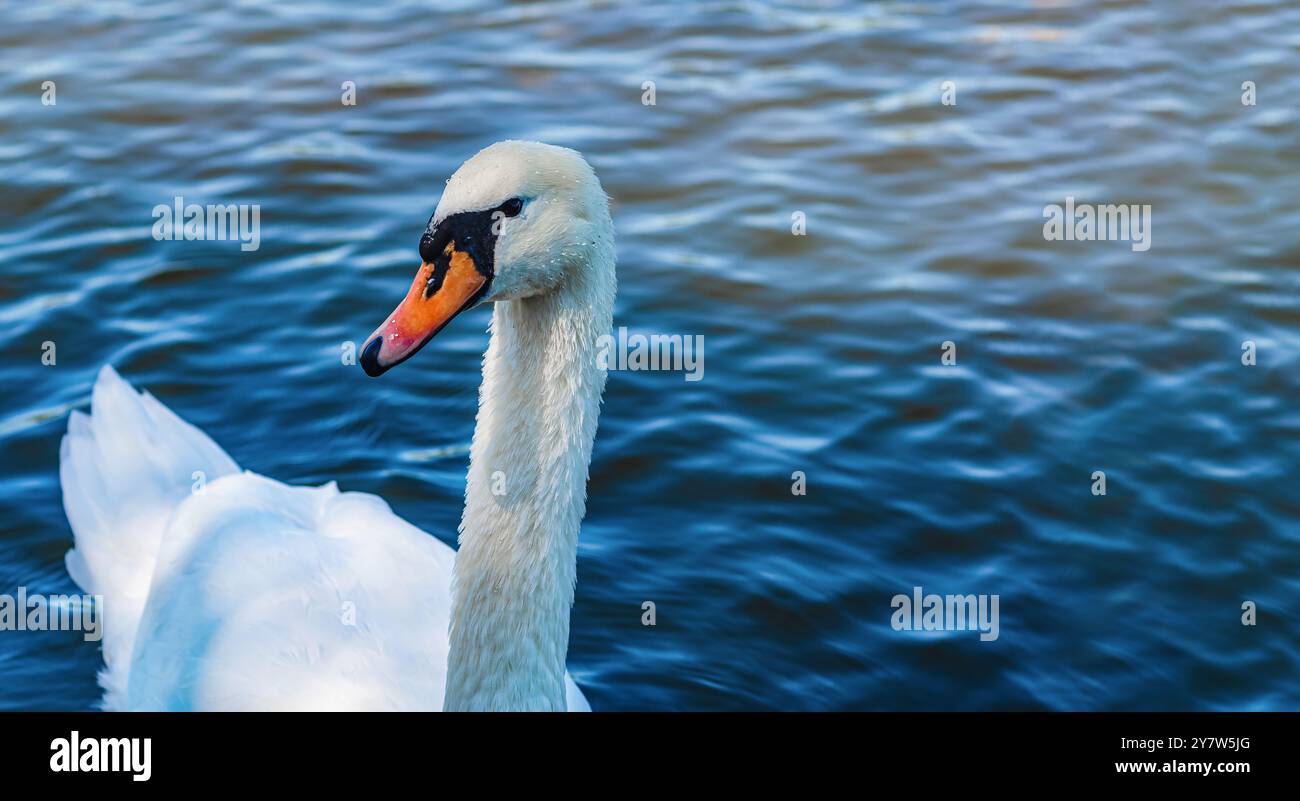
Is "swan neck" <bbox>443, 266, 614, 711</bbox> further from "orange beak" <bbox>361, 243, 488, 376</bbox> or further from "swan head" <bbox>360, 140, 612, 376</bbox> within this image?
"orange beak" <bbox>361, 243, 488, 376</bbox>

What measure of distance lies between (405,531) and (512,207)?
2269 mm

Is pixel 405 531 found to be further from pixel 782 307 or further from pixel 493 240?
pixel 782 307

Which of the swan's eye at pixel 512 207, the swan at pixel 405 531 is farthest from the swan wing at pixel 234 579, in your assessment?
the swan's eye at pixel 512 207

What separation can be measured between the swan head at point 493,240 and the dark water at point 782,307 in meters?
2.64

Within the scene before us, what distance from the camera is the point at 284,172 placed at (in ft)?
33.6

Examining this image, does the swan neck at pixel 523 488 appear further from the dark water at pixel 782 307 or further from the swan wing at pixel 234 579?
the dark water at pixel 782 307

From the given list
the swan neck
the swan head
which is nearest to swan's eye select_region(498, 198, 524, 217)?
the swan head

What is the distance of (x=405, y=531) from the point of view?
6.21 metres

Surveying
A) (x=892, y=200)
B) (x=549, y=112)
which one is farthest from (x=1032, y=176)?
(x=549, y=112)

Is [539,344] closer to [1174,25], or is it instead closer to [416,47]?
[416,47]

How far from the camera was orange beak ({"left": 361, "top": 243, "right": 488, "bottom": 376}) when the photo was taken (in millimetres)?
4121

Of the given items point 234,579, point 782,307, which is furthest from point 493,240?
point 782,307

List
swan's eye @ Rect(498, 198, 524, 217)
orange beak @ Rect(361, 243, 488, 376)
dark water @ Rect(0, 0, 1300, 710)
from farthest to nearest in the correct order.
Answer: dark water @ Rect(0, 0, 1300, 710)
swan's eye @ Rect(498, 198, 524, 217)
orange beak @ Rect(361, 243, 488, 376)
